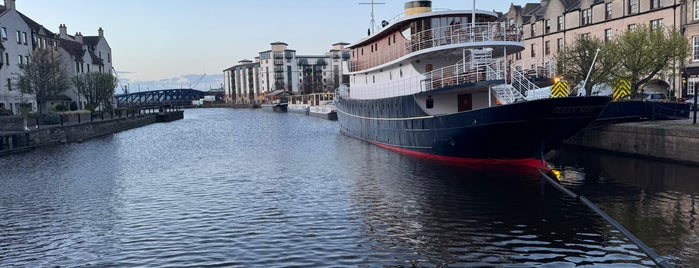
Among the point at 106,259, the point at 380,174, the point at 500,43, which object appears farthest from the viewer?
the point at 500,43

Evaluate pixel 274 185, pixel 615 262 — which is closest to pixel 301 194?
pixel 274 185

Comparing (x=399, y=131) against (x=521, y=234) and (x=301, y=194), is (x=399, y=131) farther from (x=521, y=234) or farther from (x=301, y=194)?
(x=521, y=234)

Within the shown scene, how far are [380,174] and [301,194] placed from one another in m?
5.18

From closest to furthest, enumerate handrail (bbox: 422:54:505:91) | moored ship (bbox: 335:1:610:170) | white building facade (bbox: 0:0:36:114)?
moored ship (bbox: 335:1:610:170) < handrail (bbox: 422:54:505:91) < white building facade (bbox: 0:0:36:114)

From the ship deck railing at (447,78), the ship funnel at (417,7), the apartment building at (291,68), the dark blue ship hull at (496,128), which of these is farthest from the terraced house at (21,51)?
the apartment building at (291,68)

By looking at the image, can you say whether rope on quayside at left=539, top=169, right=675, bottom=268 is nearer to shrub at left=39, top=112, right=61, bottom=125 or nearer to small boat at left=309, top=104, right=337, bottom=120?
shrub at left=39, top=112, right=61, bottom=125

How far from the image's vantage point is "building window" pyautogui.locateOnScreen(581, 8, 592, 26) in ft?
182

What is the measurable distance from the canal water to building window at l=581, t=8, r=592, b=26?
114ft

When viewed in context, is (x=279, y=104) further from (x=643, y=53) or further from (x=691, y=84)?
(x=643, y=53)

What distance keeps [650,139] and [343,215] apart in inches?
653

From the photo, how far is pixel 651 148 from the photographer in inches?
935

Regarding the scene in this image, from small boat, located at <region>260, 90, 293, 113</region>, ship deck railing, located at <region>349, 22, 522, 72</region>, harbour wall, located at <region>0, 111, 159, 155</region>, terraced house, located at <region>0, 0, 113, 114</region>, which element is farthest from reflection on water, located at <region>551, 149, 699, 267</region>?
small boat, located at <region>260, 90, 293, 113</region>

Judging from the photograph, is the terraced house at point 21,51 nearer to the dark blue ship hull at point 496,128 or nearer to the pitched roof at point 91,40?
the pitched roof at point 91,40

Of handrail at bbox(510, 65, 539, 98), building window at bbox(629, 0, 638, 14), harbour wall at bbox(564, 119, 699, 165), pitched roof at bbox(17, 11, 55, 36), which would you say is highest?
pitched roof at bbox(17, 11, 55, 36)
